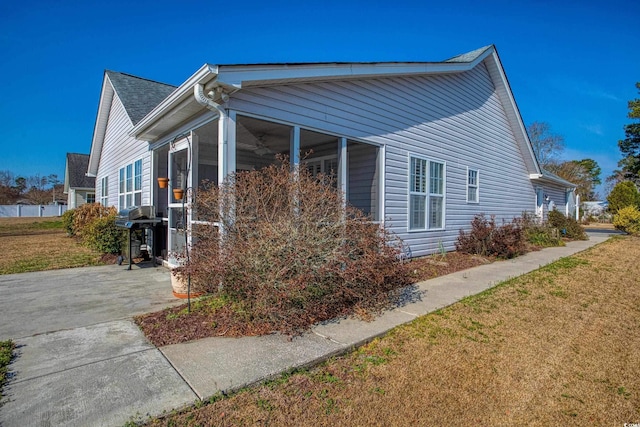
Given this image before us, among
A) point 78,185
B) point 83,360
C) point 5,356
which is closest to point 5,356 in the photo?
point 5,356

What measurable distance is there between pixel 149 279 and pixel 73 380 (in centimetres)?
374

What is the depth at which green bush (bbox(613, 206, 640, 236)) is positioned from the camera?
53.1 ft

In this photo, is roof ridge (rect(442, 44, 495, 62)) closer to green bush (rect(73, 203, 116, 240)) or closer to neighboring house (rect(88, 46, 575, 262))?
neighboring house (rect(88, 46, 575, 262))

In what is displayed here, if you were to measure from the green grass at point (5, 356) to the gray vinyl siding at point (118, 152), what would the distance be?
18.4 feet

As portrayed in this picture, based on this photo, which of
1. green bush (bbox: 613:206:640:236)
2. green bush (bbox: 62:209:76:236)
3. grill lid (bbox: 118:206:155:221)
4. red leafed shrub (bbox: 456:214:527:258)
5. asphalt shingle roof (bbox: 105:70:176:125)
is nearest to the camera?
grill lid (bbox: 118:206:155:221)

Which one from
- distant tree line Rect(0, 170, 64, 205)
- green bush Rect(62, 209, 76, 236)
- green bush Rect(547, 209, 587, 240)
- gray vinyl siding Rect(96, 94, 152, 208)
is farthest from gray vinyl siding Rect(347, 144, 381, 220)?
A: distant tree line Rect(0, 170, 64, 205)

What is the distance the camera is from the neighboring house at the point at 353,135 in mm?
5301

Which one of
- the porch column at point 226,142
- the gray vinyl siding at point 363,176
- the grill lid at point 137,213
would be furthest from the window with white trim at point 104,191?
the porch column at point 226,142

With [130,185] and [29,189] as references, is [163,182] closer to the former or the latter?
[130,185]

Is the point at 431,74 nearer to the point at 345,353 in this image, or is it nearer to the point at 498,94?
the point at 498,94

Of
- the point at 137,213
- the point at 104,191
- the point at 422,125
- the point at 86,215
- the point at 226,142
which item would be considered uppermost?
the point at 422,125

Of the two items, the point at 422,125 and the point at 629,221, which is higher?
the point at 422,125

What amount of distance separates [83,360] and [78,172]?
2689 centimetres

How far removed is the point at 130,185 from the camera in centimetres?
1010
